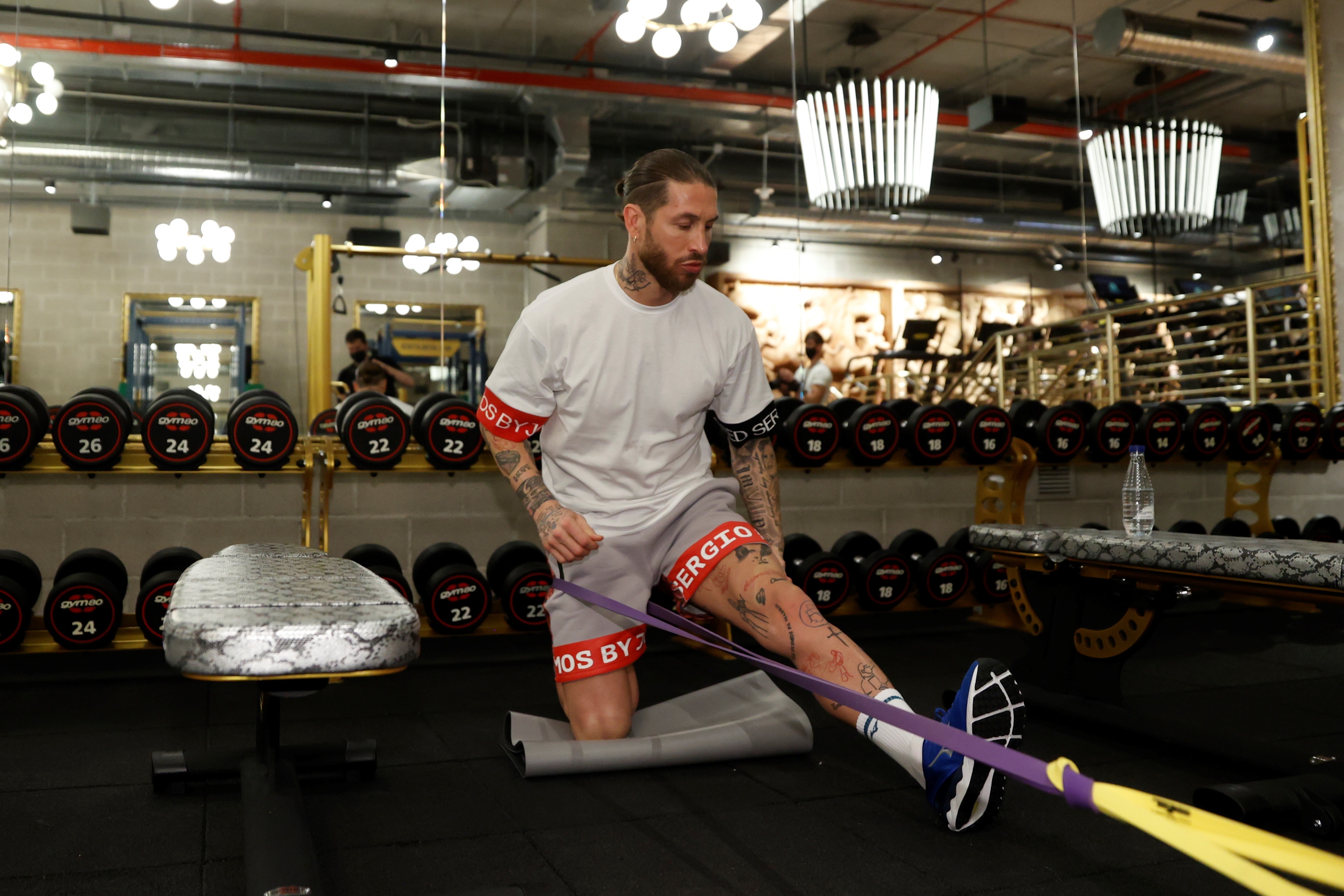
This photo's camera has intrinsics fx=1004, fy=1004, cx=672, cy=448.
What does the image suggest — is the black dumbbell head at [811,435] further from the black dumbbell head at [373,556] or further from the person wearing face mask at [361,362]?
the person wearing face mask at [361,362]

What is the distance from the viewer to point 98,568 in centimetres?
349

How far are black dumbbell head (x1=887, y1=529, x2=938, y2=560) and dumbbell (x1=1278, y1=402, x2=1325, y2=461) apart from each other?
2061 millimetres

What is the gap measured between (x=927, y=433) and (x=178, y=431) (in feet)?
9.98

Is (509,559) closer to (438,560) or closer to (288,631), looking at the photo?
(438,560)

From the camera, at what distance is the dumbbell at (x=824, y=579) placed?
12.9ft

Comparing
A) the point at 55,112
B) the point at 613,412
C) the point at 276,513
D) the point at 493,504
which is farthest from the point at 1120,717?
the point at 55,112

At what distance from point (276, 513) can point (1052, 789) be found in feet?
12.1

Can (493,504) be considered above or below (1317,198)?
below

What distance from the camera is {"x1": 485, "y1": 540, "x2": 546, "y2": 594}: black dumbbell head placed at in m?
3.83

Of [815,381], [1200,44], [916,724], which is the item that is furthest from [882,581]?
[1200,44]

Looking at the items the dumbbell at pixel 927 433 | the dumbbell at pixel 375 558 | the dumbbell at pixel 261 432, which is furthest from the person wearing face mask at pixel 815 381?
the dumbbell at pixel 261 432

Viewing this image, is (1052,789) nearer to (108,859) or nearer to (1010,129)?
(108,859)

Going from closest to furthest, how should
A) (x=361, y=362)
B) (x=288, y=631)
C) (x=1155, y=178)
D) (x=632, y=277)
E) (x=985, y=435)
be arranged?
(x=288, y=631) < (x=632, y=277) < (x=985, y=435) < (x=361, y=362) < (x=1155, y=178)

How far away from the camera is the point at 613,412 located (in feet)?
7.43
